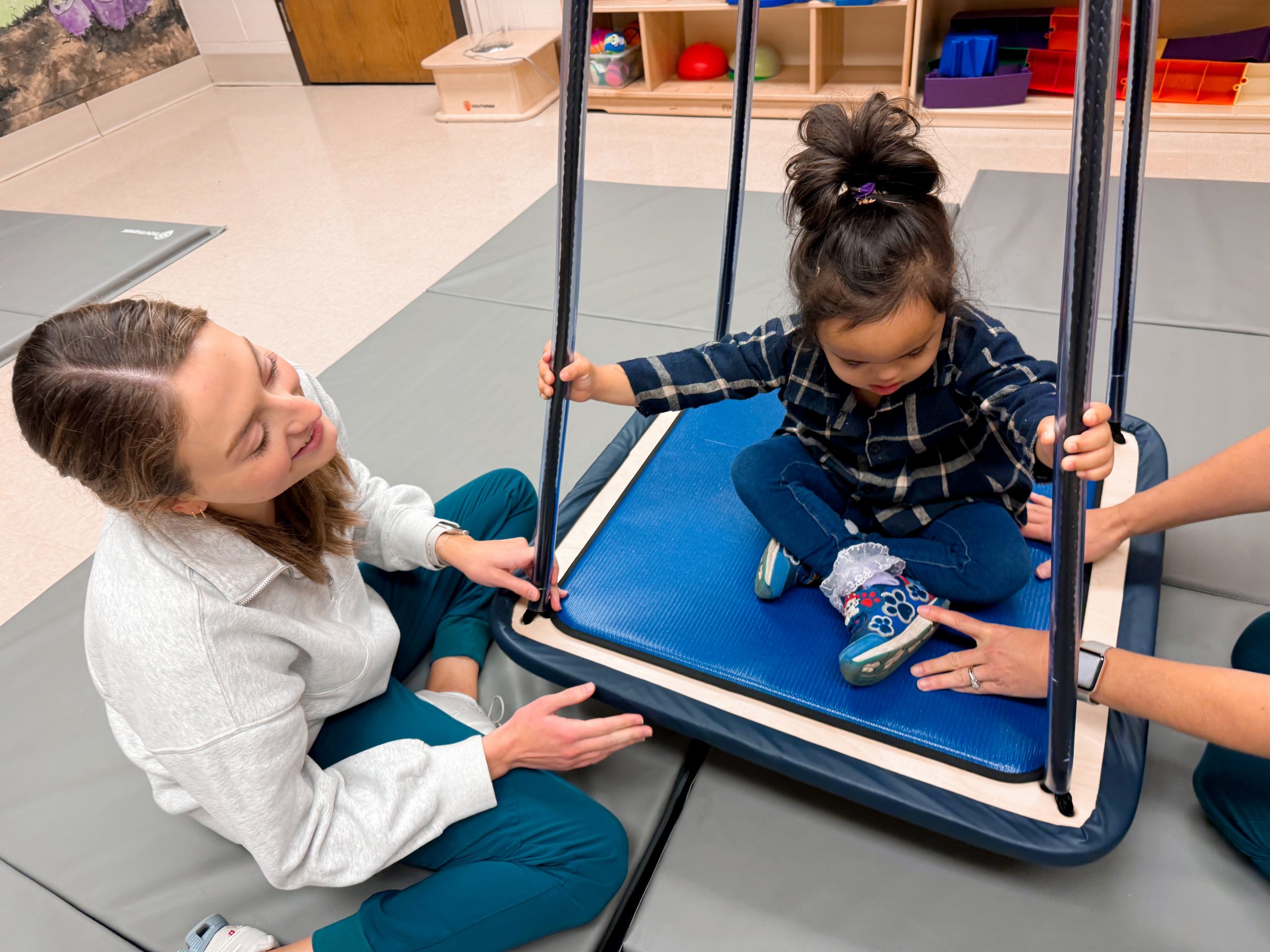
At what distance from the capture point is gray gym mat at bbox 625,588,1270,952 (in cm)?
92

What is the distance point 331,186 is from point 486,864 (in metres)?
2.86

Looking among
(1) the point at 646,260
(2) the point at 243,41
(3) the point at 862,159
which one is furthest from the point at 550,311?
(2) the point at 243,41

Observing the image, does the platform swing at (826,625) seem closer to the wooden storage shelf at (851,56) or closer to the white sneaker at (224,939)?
the white sneaker at (224,939)

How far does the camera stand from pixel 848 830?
1.04 m

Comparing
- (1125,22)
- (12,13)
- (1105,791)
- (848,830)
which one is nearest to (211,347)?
(848,830)

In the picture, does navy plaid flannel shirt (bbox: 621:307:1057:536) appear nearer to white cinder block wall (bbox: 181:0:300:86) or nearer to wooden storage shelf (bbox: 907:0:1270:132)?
wooden storage shelf (bbox: 907:0:1270:132)

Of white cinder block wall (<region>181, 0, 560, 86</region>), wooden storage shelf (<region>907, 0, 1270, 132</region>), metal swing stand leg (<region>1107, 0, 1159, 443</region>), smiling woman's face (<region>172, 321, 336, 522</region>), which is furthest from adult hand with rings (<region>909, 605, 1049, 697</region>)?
white cinder block wall (<region>181, 0, 560, 86</region>)

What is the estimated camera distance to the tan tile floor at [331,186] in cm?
215

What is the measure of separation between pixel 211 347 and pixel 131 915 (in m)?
0.76

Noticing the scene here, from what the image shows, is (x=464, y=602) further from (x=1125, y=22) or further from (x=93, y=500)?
(x=1125, y=22)

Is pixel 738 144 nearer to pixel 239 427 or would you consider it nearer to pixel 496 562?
pixel 496 562

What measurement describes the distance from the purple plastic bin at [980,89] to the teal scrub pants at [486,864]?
2.70 meters

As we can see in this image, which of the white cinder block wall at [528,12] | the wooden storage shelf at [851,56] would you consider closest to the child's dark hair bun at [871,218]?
the wooden storage shelf at [851,56]

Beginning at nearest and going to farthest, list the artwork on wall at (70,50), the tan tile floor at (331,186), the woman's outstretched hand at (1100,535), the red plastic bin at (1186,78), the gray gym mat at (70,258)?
the woman's outstretched hand at (1100,535) < the tan tile floor at (331,186) < the gray gym mat at (70,258) < the red plastic bin at (1186,78) < the artwork on wall at (70,50)
